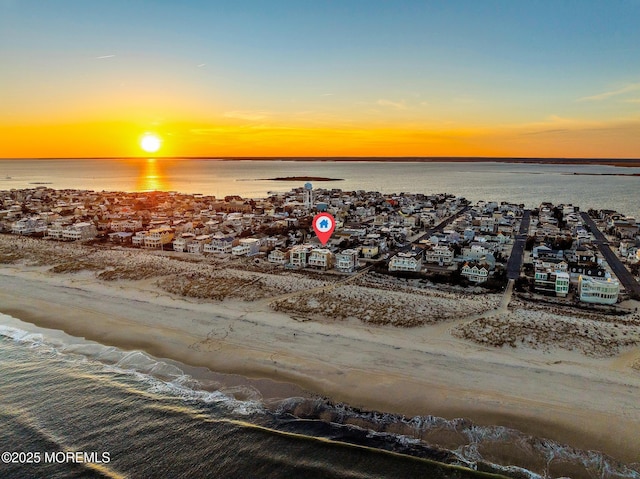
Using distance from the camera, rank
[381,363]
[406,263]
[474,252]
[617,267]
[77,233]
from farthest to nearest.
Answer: [77,233], [474,252], [617,267], [406,263], [381,363]

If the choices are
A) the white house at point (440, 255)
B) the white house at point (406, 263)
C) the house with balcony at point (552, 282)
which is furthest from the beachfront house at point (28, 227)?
the house with balcony at point (552, 282)

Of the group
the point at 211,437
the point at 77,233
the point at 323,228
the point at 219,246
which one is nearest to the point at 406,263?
the point at 323,228

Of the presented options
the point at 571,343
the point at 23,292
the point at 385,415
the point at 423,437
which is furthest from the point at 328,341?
the point at 23,292

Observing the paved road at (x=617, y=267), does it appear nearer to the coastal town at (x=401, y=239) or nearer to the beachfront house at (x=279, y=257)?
the coastal town at (x=401, y=239)

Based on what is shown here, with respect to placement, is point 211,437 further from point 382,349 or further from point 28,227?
point 28,227

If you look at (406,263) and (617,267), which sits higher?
(406,263)

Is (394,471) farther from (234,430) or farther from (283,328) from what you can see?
(283,328)
